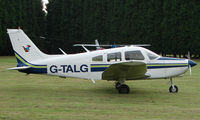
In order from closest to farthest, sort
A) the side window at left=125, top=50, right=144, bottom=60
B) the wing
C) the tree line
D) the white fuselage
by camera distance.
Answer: the wing → the side window at left=125, top=50, right=144, bottom=60 → the white fuselage → the tree line

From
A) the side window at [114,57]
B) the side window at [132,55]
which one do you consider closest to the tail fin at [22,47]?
the side window at [114,57]

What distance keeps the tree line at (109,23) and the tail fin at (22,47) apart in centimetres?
3098

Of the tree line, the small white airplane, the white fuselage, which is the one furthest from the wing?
the tree line

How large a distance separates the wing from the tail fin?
3.17m

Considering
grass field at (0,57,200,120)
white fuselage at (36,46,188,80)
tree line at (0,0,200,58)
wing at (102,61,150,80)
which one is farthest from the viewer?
tree line at (0,0,200,58)

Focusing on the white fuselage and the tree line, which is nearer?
the white fuselage

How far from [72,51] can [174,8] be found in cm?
2263

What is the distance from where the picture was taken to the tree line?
140 feet

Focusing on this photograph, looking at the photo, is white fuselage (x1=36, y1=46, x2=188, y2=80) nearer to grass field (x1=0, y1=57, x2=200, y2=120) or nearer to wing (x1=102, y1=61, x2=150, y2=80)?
wing (x1=102, y1=61, x2=150, y2=80)

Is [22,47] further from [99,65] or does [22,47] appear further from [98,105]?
[98,105]

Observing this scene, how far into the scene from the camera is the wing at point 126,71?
10.2 m

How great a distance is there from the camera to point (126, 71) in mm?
10766

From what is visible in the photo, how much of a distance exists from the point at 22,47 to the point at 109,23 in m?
42.5

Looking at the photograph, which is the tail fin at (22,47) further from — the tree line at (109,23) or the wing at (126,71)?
the tree line at (109,23)
